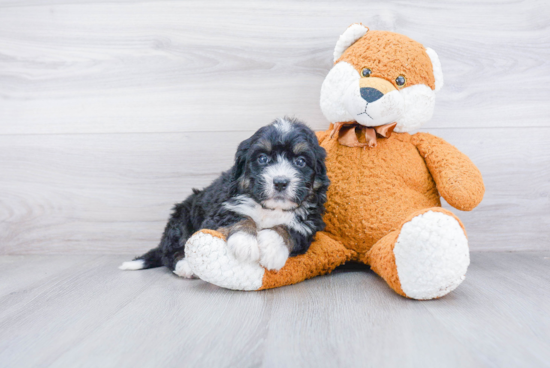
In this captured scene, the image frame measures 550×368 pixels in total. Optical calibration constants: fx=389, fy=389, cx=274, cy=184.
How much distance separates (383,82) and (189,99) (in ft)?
3.69

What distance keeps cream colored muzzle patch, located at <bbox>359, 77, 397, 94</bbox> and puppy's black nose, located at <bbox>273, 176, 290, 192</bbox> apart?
1.70 ft

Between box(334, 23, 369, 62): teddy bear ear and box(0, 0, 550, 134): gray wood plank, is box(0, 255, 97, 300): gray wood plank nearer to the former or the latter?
box(0, 0, 550, 134): gray wood plank

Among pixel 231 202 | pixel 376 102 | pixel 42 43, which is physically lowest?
pixel 231 202

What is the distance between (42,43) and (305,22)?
1516mm

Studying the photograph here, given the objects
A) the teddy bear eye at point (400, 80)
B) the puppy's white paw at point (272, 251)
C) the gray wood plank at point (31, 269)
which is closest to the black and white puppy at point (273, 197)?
the puppy's white paw at point (272, 251)

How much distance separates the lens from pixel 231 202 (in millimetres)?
1594

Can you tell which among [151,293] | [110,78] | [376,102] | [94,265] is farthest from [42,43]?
[376,102]

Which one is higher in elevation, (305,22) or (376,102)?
(305,22)

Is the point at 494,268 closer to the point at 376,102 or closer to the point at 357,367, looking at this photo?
the point at 376,102

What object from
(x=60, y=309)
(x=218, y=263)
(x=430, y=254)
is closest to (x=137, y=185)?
(x=60, y=309)

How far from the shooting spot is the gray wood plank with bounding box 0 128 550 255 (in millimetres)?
2160

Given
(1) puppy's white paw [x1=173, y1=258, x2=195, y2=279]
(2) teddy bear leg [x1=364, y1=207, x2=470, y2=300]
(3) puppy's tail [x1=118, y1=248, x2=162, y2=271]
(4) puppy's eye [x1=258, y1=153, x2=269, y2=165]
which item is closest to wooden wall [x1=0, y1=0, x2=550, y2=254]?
(3) puppy's tail [x1=118, y1=248, x2=162, y2=271]

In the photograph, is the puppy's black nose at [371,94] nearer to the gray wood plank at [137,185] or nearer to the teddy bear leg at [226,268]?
the teddy bear leg at [226,268]

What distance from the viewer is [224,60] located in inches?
86.4
